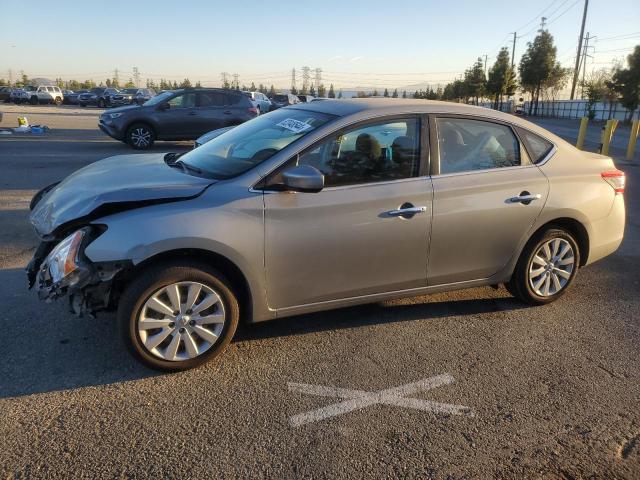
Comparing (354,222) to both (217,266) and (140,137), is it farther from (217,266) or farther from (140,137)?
(140,137)

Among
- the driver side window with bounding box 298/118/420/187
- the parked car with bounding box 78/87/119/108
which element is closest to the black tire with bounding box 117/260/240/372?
the driver side window with bounding box 298/118/420/187

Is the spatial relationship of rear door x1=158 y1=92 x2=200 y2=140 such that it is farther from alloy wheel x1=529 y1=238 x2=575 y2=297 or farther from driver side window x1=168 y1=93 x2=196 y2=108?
alloy wheel x1=529 y1=238 x2=575 y2=297

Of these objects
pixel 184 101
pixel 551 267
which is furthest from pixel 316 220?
pixel 184 101

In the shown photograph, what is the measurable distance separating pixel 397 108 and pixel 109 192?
83.7 inches

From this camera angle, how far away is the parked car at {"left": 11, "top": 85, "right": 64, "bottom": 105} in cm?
4762

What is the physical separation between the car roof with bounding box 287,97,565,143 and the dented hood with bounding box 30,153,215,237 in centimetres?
117

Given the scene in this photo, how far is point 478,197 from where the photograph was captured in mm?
3920

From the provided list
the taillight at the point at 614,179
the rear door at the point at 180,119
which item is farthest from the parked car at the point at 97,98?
the taillight at the point at 614,179

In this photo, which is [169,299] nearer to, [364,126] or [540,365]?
[364,126]

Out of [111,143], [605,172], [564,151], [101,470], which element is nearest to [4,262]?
[101,470]

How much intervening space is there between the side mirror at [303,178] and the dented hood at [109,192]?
0.54 m

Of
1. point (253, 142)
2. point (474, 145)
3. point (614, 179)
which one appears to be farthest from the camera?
point (614, 179)

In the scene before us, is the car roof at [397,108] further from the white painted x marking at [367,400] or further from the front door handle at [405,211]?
the white painted x marking at [367,400]

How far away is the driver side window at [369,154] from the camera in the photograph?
3549 millimetres
